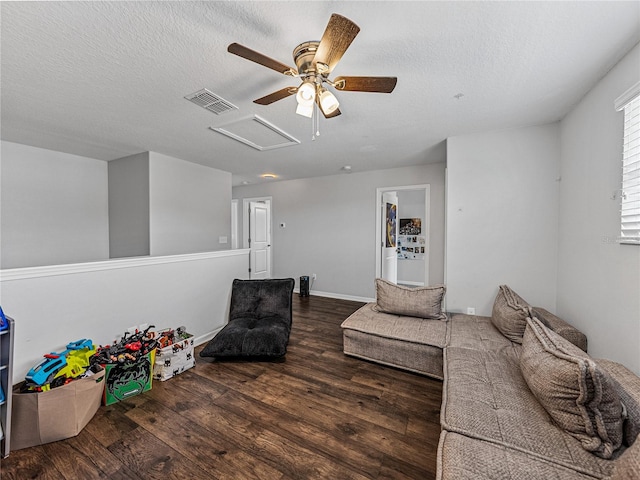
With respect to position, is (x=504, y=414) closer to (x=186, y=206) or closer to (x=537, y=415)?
A: (x=537, y=415)

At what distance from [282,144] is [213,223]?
221 cm

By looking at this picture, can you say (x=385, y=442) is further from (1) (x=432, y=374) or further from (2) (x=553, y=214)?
→ (2) (x=553, y=214)

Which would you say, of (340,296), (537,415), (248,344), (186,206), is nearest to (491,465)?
(537,415)

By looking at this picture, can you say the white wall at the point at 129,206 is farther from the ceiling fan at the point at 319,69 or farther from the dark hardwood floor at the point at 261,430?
the ceiling fan at the point at 319,69

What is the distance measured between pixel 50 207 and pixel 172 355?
3.25 m

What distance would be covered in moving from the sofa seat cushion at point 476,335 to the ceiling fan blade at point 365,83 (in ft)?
6.85

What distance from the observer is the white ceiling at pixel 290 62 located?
1.35 meters

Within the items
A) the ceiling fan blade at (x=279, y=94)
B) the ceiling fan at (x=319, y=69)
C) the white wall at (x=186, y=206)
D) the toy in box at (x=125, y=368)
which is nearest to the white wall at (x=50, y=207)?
the white wall at (x=186, y=206)

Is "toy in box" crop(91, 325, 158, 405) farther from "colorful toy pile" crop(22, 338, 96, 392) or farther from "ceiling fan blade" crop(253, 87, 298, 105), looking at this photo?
"ceiling fan blade" crop(253, 87, 298, 105)

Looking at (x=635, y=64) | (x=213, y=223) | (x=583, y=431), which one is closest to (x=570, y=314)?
(x=583, y=431)

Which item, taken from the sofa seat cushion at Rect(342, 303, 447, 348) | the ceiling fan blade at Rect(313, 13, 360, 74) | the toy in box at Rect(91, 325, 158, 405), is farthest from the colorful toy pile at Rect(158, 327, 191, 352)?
the ceiling fan blade at Rect(313, 13, 360, 74)

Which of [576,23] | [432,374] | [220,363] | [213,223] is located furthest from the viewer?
[213,223]

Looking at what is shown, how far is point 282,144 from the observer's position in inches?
134

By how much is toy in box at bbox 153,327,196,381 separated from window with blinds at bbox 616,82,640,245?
3552mm
